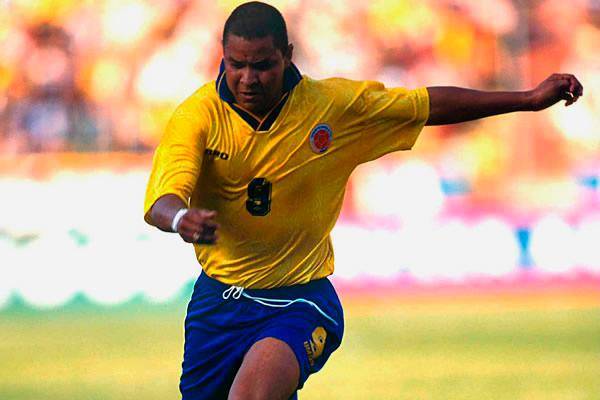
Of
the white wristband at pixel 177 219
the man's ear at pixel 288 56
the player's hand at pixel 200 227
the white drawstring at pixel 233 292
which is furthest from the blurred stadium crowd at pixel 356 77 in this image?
the player's hand at pixel 200 227

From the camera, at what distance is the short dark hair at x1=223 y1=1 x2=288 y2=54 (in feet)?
18.5

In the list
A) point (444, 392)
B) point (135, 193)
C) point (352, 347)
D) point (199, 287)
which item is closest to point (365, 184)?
point (135, 193)

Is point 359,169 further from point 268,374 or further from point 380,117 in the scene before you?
point 268,374

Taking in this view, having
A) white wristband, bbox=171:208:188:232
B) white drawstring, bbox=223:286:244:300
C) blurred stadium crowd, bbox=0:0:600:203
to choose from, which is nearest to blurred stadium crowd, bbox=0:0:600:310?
blurred stadium crowd, bbox=0:0:600:203

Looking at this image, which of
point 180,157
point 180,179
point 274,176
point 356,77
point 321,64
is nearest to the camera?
point 180,179

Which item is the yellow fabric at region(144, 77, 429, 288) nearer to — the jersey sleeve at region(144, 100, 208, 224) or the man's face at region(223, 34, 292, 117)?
the jersey sleeve at region(144, 100, 208, 224)

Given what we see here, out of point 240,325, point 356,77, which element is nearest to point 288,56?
point 240,325

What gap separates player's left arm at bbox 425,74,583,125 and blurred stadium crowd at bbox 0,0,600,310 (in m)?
9.64

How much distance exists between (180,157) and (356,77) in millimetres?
11508

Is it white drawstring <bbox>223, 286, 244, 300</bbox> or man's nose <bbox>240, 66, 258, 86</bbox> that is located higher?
man's nose <bbox>240, 66, 258, 86</bbox>

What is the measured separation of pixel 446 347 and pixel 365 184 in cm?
490

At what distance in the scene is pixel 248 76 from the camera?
5.66 metres

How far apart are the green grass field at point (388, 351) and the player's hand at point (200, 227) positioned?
4.98 m

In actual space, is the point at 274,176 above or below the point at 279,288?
above
